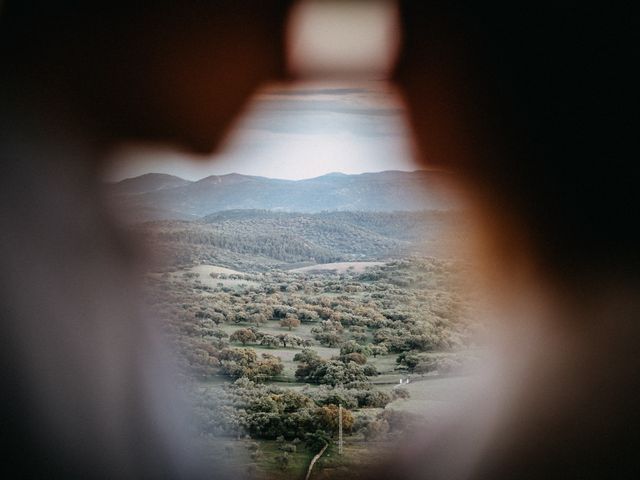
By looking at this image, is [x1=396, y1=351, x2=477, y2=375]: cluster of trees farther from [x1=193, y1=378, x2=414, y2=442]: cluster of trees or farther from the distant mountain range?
the distant mountain range

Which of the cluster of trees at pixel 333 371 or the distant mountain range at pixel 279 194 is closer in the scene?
the cluster of trees at pixel 333 371

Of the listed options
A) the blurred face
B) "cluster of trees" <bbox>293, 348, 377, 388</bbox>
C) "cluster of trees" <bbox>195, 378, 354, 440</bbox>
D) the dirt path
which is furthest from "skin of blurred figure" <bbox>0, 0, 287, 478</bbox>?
"cluster of trees" <bbox>293, 348, 377, 388</bbox>

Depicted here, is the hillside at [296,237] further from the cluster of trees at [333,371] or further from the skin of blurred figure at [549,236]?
the cluster of trees at [333,371]

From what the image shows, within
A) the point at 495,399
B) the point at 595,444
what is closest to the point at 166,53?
the point at 495,399

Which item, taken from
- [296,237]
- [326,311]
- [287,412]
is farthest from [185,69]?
[287,412]

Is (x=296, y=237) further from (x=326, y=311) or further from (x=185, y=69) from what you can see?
(x=185, y=69)


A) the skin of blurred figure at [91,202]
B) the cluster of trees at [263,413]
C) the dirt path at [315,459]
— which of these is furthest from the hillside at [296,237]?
the dirt path at [315,459]
